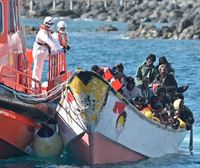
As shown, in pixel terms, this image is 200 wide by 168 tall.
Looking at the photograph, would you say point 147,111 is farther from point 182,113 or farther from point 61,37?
point 61,37

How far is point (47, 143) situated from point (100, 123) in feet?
3.48

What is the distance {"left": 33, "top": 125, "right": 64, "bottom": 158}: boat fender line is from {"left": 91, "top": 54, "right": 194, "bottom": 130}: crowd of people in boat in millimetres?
1488

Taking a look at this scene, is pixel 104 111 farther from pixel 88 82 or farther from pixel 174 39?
pixel 174 39

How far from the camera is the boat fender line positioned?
17297 millimetres

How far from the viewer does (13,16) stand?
1808 centimetres

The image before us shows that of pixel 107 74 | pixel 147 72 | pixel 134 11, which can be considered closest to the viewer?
pixel 107 74

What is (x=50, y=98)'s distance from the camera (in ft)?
56.2

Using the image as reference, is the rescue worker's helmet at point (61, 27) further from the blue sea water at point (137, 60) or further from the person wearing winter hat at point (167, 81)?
the person wearing winter hat at point (167, 81)

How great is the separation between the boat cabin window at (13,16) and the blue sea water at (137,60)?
2326mm


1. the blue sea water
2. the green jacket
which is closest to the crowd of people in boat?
the green jacket

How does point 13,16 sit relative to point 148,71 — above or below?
above

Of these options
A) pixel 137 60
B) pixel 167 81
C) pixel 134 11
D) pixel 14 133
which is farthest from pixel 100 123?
pixel 134 11

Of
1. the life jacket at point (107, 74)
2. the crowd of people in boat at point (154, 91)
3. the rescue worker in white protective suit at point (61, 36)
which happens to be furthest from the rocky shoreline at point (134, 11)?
the rescue worker in white protective suit at point (61, 36)

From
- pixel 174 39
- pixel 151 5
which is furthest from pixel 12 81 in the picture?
pixel 151 5
